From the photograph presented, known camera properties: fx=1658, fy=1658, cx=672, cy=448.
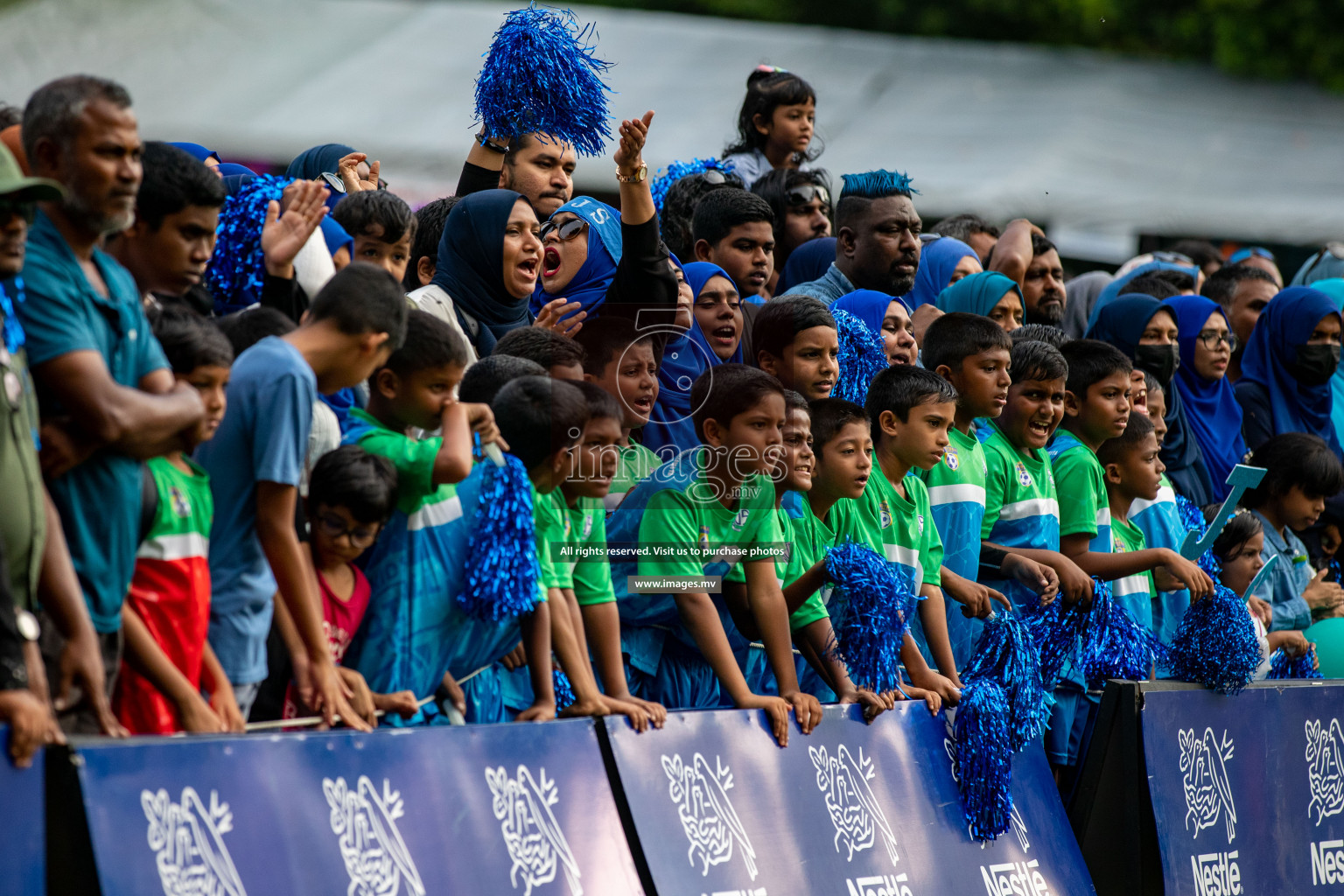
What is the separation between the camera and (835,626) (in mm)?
5707

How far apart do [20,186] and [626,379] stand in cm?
262

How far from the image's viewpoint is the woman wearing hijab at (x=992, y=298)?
785 cm

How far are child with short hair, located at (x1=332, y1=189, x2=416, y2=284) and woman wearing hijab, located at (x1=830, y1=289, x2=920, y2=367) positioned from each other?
2221mm

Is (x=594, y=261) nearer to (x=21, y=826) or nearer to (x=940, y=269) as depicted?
(x=940, y=269)

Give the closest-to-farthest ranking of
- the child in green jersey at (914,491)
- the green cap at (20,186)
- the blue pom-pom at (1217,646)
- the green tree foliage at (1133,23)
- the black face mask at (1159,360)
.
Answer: the green cap at (20,186), the child in green jersey at (914,491), the blue pom-pom at (1217,646), the black face mask at (1159,360), the green tree foliage at (1133,23)

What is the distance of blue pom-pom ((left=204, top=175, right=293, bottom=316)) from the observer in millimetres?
5223

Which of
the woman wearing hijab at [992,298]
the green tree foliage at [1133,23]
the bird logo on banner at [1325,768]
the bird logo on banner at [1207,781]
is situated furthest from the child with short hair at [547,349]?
the green tree foliage at [1133,23]

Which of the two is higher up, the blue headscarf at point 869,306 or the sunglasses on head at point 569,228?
the sunglasses on head at point 569,228

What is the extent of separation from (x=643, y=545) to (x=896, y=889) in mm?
1422

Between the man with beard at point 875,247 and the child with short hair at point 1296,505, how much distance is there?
231cm

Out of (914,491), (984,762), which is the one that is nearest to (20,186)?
(914,491)

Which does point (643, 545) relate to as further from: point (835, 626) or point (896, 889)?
point (896, 889)

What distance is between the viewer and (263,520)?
4168 millimetres

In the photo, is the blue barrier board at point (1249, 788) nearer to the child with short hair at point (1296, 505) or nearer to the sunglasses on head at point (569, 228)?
the child with short hair at point (1296, 505)
